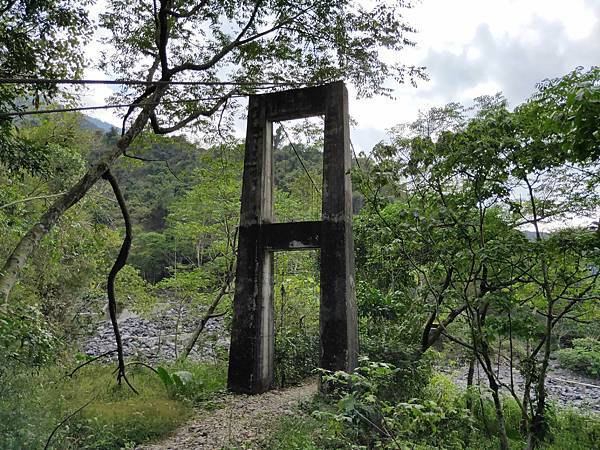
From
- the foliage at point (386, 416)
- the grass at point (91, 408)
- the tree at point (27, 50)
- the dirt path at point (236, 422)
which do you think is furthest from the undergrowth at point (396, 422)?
the tree at point (27, 50)

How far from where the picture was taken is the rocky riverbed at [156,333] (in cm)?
1152

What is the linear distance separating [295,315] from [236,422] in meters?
4.13

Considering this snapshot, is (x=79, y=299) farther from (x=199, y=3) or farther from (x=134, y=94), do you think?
(x=199, y=3)

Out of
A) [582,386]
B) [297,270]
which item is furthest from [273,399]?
[582,386]

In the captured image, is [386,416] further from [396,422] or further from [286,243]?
[286,243]

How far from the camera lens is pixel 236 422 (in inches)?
175

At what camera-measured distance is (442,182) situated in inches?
158

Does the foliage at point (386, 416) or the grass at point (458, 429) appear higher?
the foliage at point (386, 416)

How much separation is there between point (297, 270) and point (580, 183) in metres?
6.18

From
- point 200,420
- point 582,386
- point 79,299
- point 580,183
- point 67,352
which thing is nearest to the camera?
point 200,420

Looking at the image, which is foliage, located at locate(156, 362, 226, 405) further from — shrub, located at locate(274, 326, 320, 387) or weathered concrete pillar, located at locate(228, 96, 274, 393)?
shrub, located at locate(274, 326, 320, 387)

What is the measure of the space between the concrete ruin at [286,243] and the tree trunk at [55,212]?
7.21 ft

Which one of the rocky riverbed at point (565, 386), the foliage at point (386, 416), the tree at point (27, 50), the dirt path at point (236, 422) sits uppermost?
the tree at point (27, 50)

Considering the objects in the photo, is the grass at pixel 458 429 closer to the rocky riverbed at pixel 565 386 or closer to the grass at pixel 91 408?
the grass at pixel 91 408
